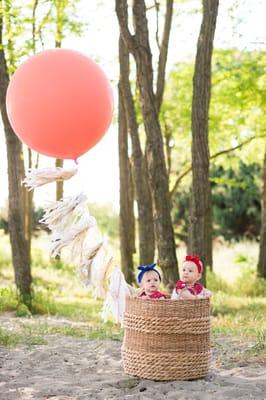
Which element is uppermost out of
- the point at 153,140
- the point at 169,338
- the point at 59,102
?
the point at 153,140

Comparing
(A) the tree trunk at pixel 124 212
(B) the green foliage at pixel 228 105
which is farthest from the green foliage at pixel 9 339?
(B) the green foliage at pixel 228 105

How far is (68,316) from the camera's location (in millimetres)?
10102

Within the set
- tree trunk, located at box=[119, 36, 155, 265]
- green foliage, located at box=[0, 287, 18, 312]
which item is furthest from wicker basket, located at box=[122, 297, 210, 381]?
tree trunk, located at box=[119, 36, 155, 265]

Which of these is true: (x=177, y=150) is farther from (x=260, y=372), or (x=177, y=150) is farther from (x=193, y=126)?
(x=260, y=372)

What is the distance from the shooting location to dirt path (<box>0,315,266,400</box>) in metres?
5.07

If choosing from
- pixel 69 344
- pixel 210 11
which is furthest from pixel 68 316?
pixel 210 11

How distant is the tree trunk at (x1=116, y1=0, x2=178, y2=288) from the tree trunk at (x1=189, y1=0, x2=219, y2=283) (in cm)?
34

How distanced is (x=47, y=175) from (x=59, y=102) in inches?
23.7

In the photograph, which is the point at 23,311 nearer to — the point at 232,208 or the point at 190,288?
the point at 190,288

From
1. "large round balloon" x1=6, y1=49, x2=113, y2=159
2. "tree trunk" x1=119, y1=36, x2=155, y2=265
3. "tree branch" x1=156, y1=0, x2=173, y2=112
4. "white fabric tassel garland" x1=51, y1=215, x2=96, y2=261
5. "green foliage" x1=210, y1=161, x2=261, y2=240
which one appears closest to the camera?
"large round balloon" x1=6, y1=49, x2=113, y2=159

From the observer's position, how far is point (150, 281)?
5586 millimetres

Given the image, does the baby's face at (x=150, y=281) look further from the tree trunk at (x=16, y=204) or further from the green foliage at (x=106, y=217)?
the green foliage at (x=106, y=217)

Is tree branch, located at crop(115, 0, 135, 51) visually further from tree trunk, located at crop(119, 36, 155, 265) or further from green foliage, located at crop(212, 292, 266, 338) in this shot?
green foliage, located at crop(212, 292, 266, 338)

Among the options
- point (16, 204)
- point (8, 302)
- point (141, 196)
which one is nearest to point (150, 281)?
point (8, 302)
